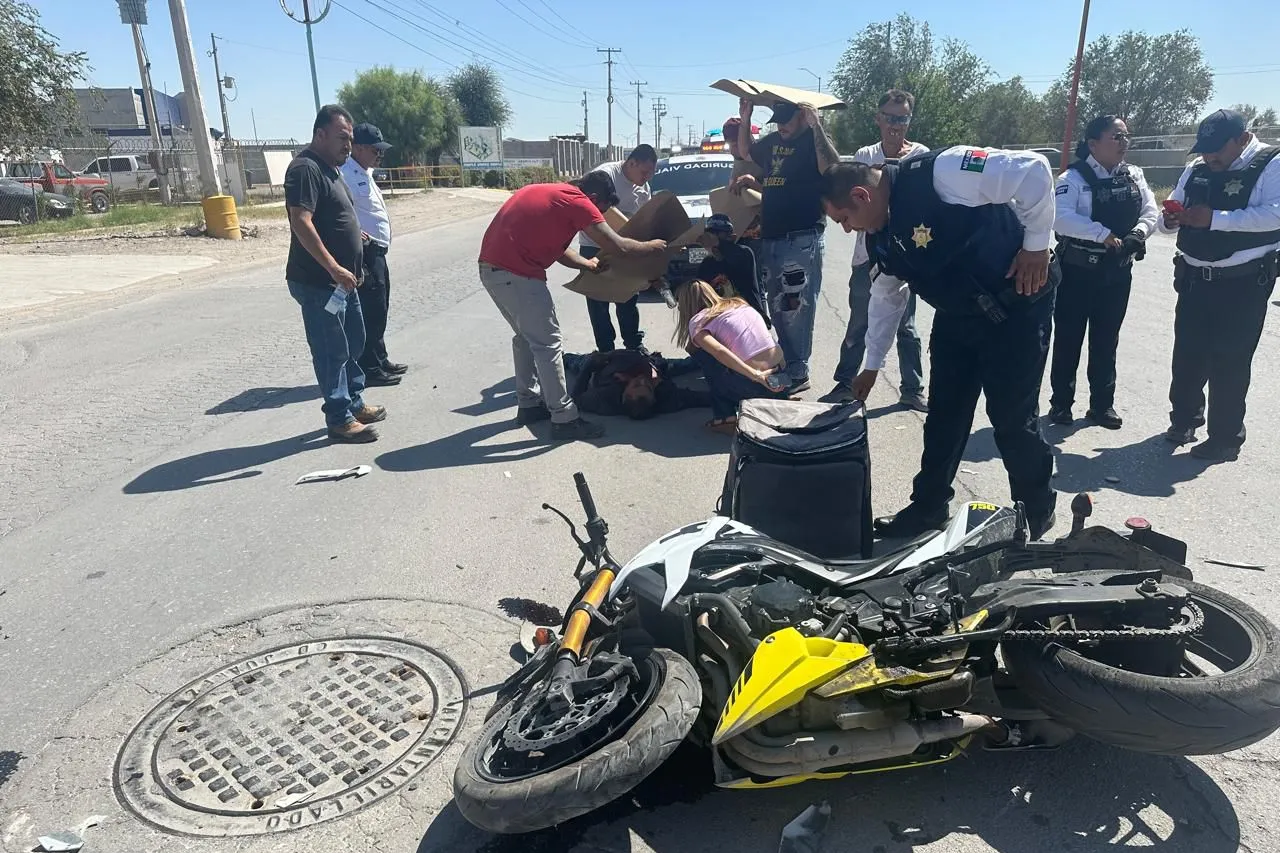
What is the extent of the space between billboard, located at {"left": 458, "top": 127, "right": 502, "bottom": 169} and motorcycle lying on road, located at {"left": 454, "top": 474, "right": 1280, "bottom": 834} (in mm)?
49309

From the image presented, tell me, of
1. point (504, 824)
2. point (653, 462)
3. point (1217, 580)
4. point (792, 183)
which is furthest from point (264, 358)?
point (1217, 580)

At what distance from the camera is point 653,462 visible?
18.1 ft

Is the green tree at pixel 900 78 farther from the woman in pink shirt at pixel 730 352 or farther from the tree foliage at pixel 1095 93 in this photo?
the woman in pink shirt at pixel 730 352

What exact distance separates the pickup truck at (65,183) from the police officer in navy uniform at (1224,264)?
29.7 m

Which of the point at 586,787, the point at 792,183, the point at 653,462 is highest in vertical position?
the point at 792,183

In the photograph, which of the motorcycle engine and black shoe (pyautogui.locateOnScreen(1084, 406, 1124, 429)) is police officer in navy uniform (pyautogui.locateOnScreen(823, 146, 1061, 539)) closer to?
the motorcycle engine

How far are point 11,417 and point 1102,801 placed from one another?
746 cm

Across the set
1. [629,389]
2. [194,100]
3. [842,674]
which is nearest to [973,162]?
[842,674]

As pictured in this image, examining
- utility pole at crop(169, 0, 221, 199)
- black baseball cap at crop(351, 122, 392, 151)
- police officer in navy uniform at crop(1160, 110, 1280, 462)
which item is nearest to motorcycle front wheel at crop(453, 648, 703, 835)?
police officer in navy uniform at crop(1160, 110, 1280, 462)

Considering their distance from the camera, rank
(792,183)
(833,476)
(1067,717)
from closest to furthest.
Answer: (1067,717), (833,476), (792,183)

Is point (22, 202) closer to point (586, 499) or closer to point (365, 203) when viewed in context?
point (365, 203)

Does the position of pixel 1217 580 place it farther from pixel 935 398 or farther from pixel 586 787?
pixel 586 787

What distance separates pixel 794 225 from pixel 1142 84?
67.7 m

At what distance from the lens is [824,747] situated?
2203 millimetres
